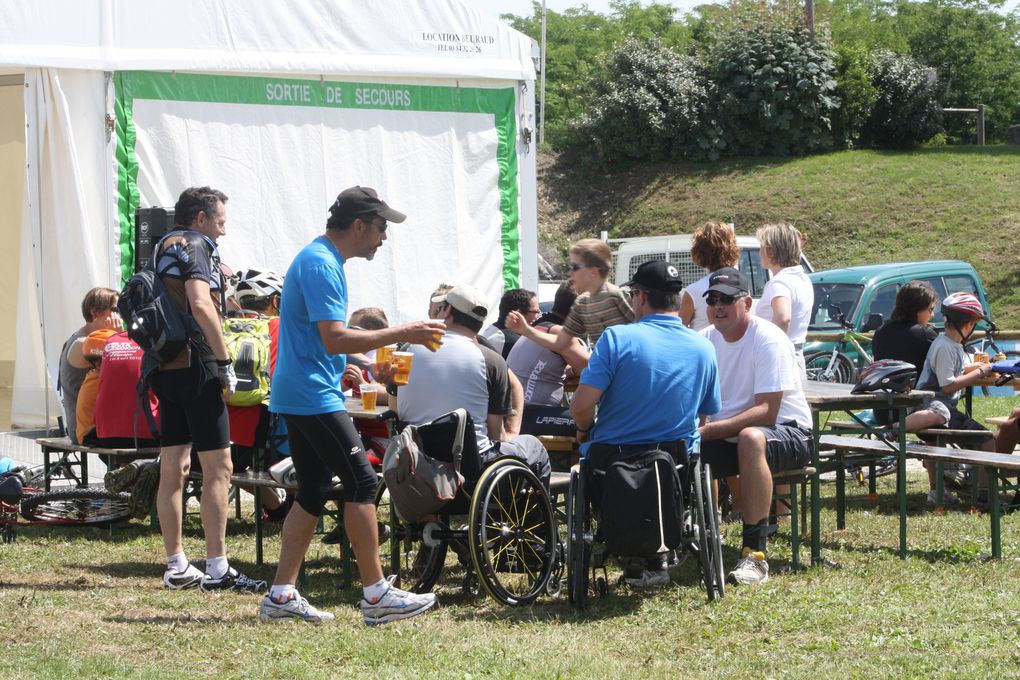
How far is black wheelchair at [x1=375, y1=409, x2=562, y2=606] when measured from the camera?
4875 millimetres

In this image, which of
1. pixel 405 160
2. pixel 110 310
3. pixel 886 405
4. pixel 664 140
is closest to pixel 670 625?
pixel 886 405

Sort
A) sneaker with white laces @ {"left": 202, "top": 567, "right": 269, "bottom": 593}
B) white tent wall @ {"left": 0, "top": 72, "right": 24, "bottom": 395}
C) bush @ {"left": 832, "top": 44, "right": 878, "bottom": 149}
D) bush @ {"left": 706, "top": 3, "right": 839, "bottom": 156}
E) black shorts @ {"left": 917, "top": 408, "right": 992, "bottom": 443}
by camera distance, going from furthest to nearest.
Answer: bush @ {"left": 832, "top": 44, "right": 878, "bottom": 149}
bush @ {"left": 706, "top": 3, "right": 839, "bottom": 156}
white tent wall @ {"left": 0, "top": 72, "right": 24, "bottom": 395}
black shorts @ {"left": 917, "top": 408, "right": 992, "bottom": 443}
sneaker with white laces @ {"left": 202, "top": 567, "right": 269, "bottom": 593}

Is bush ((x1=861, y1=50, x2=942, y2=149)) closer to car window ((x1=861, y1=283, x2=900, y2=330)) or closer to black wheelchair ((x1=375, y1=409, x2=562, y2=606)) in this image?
car window ((x1=861, y1=283, x2=900, y2=330))

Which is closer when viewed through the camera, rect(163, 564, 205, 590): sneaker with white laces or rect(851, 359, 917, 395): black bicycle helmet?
rect(163, 564, 205, 590): sneaker with white laces

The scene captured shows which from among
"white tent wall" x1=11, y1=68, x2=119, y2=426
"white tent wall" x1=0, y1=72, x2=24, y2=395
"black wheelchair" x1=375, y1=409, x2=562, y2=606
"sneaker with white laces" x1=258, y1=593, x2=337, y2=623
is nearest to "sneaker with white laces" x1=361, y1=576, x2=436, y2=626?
"sneaker with white laces" x1=258, y1=593, x2=337, y2=623

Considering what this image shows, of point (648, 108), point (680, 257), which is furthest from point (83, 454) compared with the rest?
point (648, 108)

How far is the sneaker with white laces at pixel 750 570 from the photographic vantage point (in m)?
Answer: 5.25

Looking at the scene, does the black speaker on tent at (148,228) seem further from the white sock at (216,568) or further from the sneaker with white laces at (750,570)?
the sneaker with white laces at (750,570)

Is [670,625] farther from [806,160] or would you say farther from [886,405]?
[806,160]

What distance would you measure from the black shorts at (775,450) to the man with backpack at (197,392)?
6.85ft

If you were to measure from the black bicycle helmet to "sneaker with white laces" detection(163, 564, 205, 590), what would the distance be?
10.3ft

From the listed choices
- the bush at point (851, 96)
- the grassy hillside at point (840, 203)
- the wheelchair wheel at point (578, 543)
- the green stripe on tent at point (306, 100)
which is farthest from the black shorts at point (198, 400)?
the bush at point (851, 96)

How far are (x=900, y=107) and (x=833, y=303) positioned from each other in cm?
1853

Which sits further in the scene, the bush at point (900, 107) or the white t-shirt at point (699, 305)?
the bush at point (900, 107)
